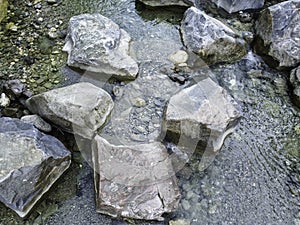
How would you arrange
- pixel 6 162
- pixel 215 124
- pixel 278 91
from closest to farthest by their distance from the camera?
pixel 6 162, pixel 215 124, pixel 278 91

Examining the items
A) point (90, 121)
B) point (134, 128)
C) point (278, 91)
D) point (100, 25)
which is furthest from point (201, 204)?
point (100, 25)

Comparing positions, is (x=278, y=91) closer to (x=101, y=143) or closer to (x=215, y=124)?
(x=215, y=124)

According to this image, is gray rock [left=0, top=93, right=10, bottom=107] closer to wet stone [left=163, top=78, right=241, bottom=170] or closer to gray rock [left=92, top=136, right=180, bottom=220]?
gray rock [left=92, top=136, right=180, bottom=220]

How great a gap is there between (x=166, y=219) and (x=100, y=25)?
149 cm

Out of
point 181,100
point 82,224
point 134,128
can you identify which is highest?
point 181,100

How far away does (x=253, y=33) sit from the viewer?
288 centimetres

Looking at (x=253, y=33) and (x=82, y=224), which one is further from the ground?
(x=253, y=33)

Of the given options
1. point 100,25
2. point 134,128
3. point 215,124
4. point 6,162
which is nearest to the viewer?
point 6,162

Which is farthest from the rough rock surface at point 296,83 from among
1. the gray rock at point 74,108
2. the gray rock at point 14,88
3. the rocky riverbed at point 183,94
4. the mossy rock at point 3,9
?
the mossy rock at point 3,9

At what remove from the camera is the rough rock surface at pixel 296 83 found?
2.48 metres

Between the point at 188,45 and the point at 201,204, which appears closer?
the point at 201,204

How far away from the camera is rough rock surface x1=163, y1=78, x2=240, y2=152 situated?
2.16 m

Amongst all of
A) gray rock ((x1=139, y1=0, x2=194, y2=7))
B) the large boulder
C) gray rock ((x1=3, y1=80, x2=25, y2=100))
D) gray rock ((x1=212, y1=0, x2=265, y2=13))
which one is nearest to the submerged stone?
gray rock ((x1=139, y1=0, x2=194, y2=7))

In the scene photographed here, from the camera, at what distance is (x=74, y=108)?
217cm
